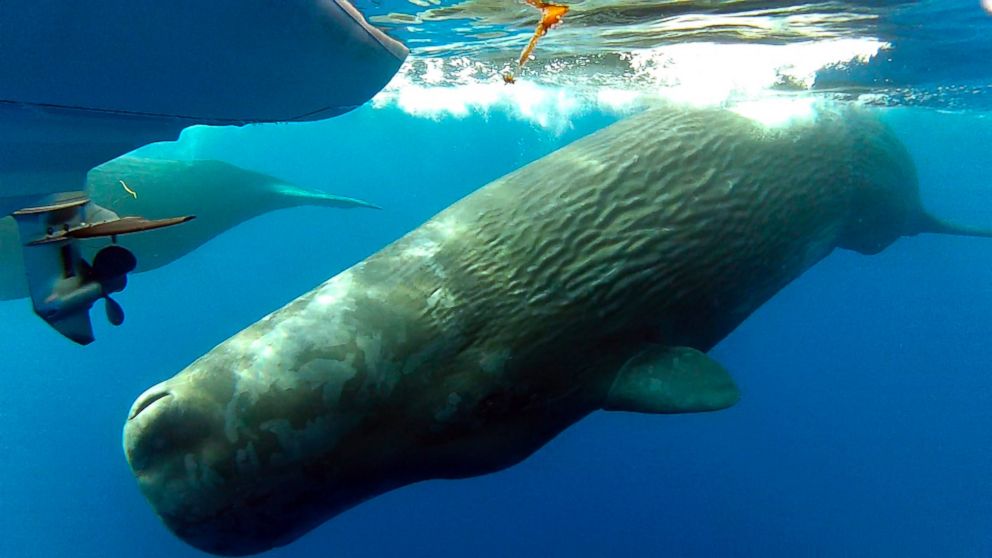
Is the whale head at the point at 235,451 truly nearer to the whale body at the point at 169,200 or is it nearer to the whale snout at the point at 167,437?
the whale snout at the point at 167,437

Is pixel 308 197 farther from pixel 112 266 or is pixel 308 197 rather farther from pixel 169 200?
pixel 112 266

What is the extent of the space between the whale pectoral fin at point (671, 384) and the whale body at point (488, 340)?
12 mm

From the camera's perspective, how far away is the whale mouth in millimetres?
3385

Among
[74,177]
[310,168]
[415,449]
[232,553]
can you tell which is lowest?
[310,168]

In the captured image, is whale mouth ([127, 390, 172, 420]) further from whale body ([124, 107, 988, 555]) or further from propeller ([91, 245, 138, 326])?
propeller ([91, 245, 138, 326])

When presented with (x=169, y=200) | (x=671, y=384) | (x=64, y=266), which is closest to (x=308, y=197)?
(x=169, y=200)

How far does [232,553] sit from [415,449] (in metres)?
1.10

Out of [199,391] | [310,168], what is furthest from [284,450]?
[310,168]

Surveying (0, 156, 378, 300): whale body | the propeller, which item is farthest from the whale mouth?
(0, 156, 378, 300): whale body

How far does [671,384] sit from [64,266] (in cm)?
367

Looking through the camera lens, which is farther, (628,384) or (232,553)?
(628,384)

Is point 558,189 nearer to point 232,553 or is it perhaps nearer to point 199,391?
point 199,391

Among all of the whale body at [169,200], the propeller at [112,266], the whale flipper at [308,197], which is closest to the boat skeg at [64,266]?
the propeller at [112,266]

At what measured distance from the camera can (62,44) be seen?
2473mm
